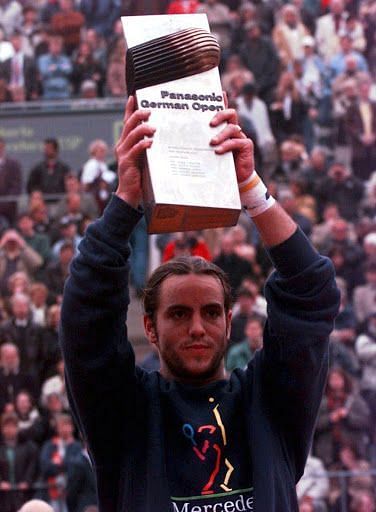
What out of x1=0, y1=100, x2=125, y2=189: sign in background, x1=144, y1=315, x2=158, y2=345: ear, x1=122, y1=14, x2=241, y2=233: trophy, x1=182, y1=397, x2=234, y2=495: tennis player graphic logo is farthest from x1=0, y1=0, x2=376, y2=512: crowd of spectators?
x1=122, y1=14, x2=241, y2=233: trophy

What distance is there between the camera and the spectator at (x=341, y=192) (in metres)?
15.5

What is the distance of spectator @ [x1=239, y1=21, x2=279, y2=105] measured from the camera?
58.3 feet

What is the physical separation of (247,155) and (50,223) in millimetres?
11374

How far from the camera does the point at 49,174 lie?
16719mm

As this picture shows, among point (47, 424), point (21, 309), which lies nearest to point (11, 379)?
point (47, 424)

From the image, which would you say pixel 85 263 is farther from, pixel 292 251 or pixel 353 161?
pixel 353 161

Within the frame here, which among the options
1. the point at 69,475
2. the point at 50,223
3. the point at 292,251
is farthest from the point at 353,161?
the point at 292,251

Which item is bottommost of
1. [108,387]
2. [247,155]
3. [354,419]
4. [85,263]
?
[108,387]

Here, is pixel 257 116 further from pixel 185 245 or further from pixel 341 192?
pixel 185 245

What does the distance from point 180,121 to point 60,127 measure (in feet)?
46.7

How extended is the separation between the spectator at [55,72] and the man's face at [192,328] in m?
14.6

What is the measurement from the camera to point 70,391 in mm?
4176

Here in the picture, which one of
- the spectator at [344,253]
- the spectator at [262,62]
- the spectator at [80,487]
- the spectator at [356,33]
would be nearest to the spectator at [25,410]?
the spectator at [80,487]

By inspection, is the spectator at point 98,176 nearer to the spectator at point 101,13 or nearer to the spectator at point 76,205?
the spectator at point 76,205
